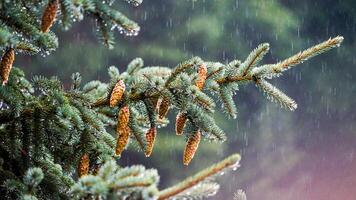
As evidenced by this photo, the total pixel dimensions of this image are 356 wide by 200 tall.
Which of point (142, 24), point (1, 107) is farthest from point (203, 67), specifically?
point (142, 24)

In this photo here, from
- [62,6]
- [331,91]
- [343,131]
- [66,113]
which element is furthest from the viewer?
[343,131]

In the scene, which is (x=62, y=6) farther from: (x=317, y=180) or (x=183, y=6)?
(x=317, y=180)

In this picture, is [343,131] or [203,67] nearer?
[203,67]

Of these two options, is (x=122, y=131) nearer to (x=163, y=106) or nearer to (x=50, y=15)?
(x=163, y=106)

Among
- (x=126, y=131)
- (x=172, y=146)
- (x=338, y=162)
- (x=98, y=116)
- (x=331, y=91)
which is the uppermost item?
(x=331, y=91)

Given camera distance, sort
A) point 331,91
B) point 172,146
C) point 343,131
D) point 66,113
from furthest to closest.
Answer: point 343,131
point 331,91
point 172,146
point 66,113

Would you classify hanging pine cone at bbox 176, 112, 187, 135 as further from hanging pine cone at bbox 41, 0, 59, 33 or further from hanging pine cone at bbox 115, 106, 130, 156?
hanging pine cone at bbox 41, 0, 59, 33

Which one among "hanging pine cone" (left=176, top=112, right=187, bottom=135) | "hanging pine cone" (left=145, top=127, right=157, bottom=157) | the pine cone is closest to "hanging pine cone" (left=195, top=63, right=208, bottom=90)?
"hanging pine cone" (left=176, top=112, right=187, bottom=135)

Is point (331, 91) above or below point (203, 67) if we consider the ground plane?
above
